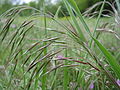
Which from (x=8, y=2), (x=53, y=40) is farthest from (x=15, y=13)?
(x=8, y=2)

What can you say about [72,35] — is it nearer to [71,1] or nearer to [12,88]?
[71,1]

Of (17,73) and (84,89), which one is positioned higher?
(17,73)

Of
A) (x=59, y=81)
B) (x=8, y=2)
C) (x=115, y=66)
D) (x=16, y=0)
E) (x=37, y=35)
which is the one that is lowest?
(x=115, y=66)

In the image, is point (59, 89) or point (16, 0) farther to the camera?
point (16, 0)

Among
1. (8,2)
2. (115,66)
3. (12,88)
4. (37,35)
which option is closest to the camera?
(115,66)

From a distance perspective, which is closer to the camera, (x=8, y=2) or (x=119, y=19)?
(x=119, y=19)

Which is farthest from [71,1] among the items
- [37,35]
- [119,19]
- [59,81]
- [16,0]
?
[16,0]

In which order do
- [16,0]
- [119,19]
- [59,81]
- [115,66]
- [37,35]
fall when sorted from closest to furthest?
1. [115,66]
2. [119,19]
3. [59,81]
4. [37,35]
5. [16,0]

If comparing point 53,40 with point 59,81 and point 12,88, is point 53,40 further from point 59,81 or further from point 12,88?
point 59,81

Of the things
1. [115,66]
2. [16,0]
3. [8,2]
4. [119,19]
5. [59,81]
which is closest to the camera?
[115,66]
